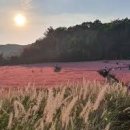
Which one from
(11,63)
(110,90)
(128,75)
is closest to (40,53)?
(11,63)

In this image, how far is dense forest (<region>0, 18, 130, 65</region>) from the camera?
48159 mm

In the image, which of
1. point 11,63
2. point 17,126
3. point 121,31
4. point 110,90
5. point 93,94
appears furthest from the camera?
point 121,31

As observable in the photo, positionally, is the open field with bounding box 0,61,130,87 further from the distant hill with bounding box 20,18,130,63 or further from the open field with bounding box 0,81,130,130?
the distant hill with bounding box 20,18,130,63

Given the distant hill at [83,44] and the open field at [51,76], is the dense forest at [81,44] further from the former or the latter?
the open field at [51,76]

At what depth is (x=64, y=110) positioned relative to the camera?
6406mm

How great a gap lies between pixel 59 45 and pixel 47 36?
334cm

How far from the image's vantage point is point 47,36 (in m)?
55.4

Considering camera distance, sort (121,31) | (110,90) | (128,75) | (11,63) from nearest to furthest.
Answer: (110,90) < (128,75) < (11,63) < (121,31)

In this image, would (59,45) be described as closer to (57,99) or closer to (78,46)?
(78,46)

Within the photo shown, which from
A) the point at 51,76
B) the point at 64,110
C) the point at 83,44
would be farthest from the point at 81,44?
the point at 64,110

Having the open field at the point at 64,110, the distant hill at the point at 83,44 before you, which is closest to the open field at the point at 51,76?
the open field at the point at 64,110

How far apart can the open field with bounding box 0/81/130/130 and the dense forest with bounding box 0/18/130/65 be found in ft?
114

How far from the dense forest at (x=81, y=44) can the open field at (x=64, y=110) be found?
34599mm

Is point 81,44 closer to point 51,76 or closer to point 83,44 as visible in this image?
point 83,44
